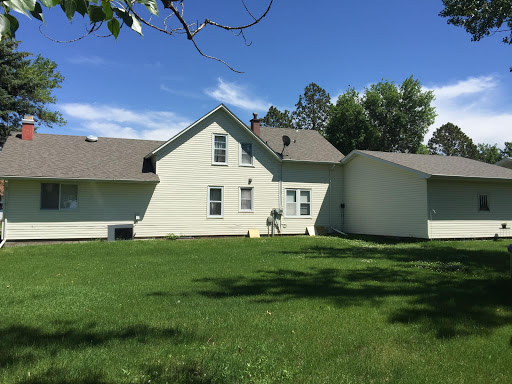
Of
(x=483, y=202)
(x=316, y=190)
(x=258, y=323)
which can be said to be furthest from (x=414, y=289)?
(x=316, y=190)

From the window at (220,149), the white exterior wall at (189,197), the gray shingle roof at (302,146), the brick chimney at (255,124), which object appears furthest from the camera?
the brick chimney at (255,124)

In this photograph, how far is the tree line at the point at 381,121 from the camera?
41156mm

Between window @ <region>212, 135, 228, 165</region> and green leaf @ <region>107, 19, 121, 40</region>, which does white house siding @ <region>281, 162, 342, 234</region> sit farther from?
green leaf @ <region>107, 19, 121, 40</region>

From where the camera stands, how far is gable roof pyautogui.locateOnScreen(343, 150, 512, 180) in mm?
17469

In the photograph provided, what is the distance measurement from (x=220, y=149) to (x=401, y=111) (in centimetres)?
3322

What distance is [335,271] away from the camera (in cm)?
922

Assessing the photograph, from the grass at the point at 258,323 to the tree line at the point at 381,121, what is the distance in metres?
32.4

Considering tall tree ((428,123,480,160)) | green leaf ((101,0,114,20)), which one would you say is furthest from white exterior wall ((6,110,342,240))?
tall tree ((428,123,480,160))

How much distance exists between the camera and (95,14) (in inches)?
80.0

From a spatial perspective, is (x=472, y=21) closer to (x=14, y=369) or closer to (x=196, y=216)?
(x=196, y=216)

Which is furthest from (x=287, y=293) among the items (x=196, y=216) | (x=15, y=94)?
(x=15, y=94)

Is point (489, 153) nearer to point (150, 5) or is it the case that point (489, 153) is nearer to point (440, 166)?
point (440, 166)

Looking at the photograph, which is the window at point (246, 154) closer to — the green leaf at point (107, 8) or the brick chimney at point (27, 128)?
the brick chimney at point (27, 128)

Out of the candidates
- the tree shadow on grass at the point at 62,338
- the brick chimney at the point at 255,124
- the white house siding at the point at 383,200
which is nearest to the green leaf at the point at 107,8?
the tree shadow on grass at the point at 62,338
